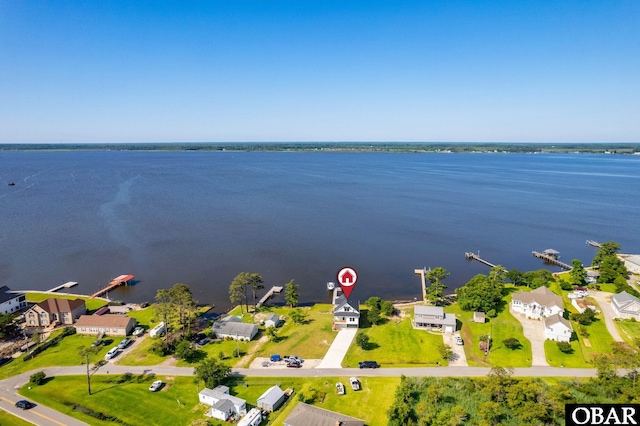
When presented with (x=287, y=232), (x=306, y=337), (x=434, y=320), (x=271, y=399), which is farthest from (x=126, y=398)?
Answer: (x=287, y=232)

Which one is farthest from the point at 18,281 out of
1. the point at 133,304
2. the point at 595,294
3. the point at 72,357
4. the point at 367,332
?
the point at 595,294

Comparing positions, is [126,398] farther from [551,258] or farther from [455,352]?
[551,258]

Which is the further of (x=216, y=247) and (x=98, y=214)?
(x=98, y=214)

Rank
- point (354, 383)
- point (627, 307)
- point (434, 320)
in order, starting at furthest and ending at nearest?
point (627, 307) < point (434, 320) < point (354, 383)

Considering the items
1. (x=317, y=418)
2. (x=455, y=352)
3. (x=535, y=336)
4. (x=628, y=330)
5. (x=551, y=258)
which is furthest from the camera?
(x=551, y=258)

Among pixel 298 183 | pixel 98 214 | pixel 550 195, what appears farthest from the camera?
pixel 298 183

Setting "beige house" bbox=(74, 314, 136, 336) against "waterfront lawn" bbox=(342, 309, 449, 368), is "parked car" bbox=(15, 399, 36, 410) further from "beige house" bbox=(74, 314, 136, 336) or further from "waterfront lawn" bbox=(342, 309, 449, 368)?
"waterfront lawn" bbox=(342, 309, 449, 368)

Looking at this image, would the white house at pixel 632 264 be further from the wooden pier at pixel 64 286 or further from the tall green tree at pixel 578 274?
the wooden pier at pixel 64 286

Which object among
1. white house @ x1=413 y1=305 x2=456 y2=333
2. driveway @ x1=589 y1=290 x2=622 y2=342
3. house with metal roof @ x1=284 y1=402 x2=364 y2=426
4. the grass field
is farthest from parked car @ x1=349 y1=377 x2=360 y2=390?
driveway @ x1=589 y1=290 x2=622 y2=342

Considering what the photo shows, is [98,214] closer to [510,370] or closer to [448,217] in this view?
[448,217]
